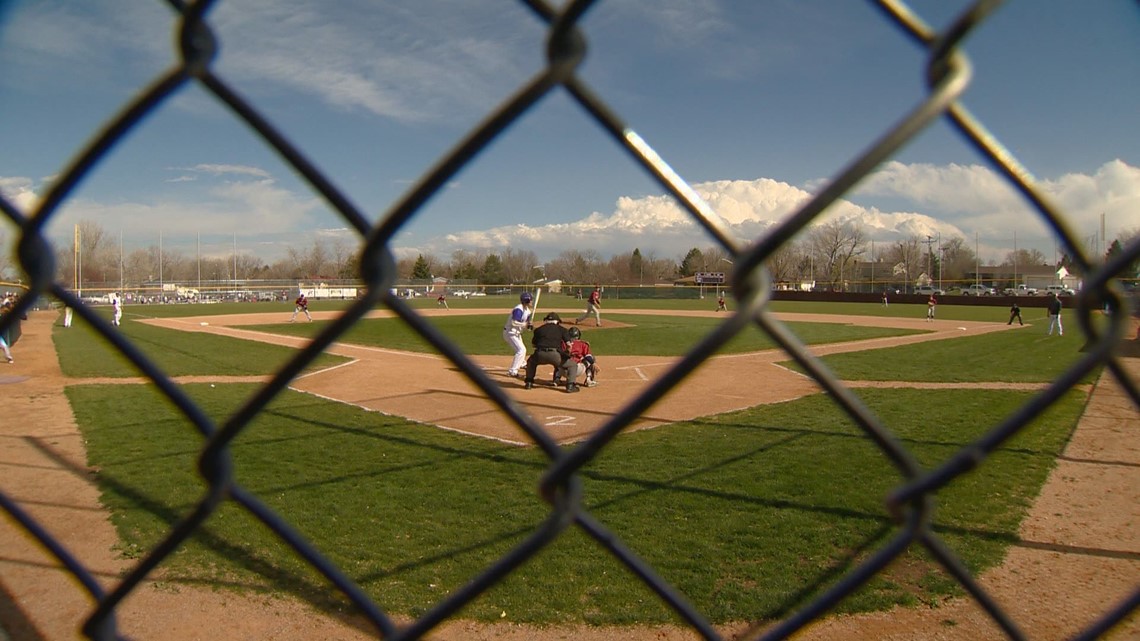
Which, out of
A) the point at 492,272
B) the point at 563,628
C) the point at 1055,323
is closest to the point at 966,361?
the point at 1055,323

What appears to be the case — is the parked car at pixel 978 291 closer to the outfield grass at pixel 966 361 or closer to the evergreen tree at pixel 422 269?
the outfield grass at pixel 966 361

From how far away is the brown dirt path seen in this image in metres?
3.83

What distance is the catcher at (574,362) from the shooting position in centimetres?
→ 1148

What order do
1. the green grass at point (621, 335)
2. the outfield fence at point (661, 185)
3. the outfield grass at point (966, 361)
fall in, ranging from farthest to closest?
1. the green grass at point (621, 335)
2. the outfield grass at point (966, 361)
3. the outfield fence at point (661, 185)

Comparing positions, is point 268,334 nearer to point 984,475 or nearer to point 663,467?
point 663,467

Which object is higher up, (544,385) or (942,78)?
(942,78)

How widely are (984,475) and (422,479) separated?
5086 mm

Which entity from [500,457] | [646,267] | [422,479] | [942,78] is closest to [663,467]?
[500,457]

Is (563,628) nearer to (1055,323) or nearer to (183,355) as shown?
(183,355)

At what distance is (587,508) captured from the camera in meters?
5.72

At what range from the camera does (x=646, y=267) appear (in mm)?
63469

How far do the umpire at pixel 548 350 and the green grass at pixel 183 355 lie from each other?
3.89 m

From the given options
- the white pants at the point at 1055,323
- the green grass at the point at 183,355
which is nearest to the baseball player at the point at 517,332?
the green grass at the point at 183,355

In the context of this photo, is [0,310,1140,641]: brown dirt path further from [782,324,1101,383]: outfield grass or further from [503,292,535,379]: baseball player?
[503,292,535,379]: baseball player
